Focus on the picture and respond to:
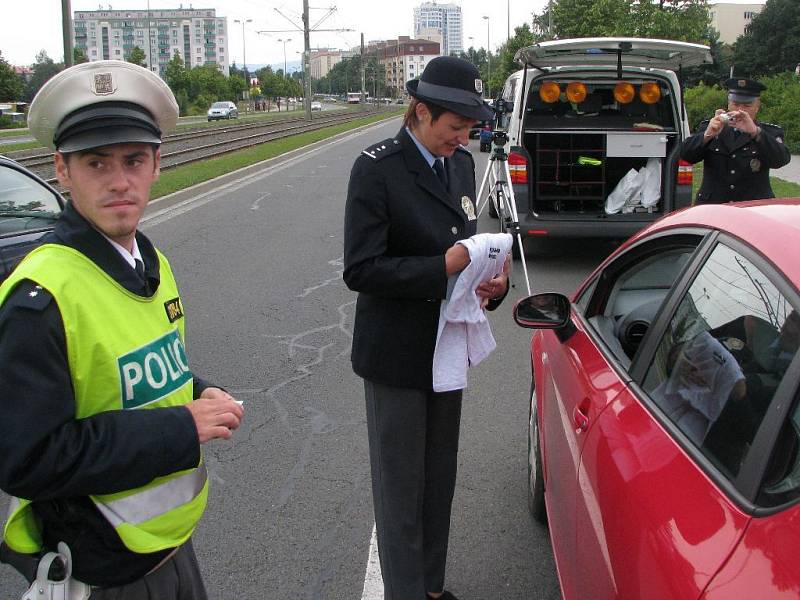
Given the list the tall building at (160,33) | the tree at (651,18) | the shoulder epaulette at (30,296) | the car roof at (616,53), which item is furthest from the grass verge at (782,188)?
the tall building at (160,33)

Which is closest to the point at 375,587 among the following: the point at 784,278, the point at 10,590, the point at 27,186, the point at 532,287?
the point at 10,590

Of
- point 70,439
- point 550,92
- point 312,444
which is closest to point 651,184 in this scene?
point 550,92

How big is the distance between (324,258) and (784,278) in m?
7.68

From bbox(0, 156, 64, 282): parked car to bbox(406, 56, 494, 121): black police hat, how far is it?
3.29m

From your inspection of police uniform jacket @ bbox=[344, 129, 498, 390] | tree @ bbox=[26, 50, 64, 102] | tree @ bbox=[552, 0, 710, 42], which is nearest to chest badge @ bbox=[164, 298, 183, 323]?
police uniform jacket @ bbox=[344, 129, 498, 390]

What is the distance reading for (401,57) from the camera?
15350cm

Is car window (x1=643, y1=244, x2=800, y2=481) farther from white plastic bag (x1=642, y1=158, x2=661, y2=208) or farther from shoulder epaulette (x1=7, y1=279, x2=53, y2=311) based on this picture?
white plastic bag (x1=642, y1=158, x2=661, y2=208)

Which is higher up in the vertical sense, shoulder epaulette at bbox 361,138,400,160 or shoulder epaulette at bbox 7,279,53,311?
shoulder epaulette at bbox 361,138,400,160

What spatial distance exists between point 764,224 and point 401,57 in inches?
6234

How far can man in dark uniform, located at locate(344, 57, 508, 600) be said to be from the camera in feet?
8.08

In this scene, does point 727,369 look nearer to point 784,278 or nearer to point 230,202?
point 784,278

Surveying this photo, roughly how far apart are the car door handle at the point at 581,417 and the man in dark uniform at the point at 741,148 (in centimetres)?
Result: 414

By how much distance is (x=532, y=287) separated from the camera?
26.0ft

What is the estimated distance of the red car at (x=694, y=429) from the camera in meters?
1.52
